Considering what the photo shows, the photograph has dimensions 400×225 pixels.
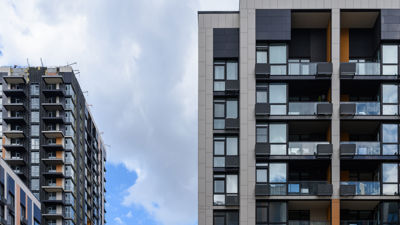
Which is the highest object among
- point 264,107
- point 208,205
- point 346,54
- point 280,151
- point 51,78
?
point 51,78

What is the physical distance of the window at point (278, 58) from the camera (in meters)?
49.8

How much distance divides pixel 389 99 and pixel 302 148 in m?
7.07

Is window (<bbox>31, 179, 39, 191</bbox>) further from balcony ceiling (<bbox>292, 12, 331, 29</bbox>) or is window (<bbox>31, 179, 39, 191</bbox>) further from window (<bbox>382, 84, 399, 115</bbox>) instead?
window (<bbox>382, 84, 399, 115</bbox>)

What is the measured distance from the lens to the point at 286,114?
49.3 meters

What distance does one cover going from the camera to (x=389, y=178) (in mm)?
48375

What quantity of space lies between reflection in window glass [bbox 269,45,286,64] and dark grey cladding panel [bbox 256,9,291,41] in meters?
0.68

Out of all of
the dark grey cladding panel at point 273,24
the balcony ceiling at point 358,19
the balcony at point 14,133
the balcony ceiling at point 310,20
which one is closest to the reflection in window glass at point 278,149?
the dark grey cladding panel at point 273,24

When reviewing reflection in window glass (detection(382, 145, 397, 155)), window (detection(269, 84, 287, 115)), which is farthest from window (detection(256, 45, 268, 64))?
reflection in window glass (detection(382, 145, 397, 155))

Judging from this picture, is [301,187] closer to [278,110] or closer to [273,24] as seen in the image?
[278,110]

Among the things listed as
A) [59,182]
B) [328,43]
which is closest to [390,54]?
[328,43]

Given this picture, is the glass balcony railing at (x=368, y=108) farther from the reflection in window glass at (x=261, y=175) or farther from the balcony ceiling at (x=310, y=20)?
the reflection in window glass at (x=261, y=175)

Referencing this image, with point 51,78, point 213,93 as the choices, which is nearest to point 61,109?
point 51,78

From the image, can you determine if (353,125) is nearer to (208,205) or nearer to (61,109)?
(208,205)

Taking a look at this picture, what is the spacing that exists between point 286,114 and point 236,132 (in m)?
3.77
